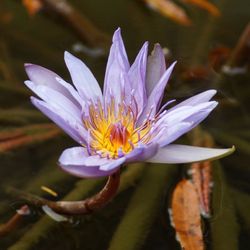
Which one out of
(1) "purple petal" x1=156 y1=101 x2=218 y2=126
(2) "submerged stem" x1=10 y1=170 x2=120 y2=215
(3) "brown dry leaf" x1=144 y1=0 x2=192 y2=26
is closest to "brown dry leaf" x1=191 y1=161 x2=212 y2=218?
(2) "submerged stem" x1=10 y1=170 x2=120 y2=215

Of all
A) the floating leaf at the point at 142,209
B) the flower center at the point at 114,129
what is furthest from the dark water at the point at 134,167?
the flower center at the point at 114,129

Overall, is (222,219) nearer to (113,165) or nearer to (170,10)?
(113,165)

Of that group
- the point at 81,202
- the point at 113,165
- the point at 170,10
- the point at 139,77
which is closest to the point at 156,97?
the point at 139,77

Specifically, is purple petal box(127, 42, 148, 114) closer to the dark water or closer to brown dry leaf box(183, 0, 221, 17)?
the dark water

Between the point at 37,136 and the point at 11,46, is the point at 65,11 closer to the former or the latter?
the point at 11,46

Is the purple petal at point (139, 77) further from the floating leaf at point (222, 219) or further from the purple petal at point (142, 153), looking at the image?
the floating leaf at point (222, 219)

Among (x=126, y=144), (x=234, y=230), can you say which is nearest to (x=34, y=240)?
(x=126, y=144)
